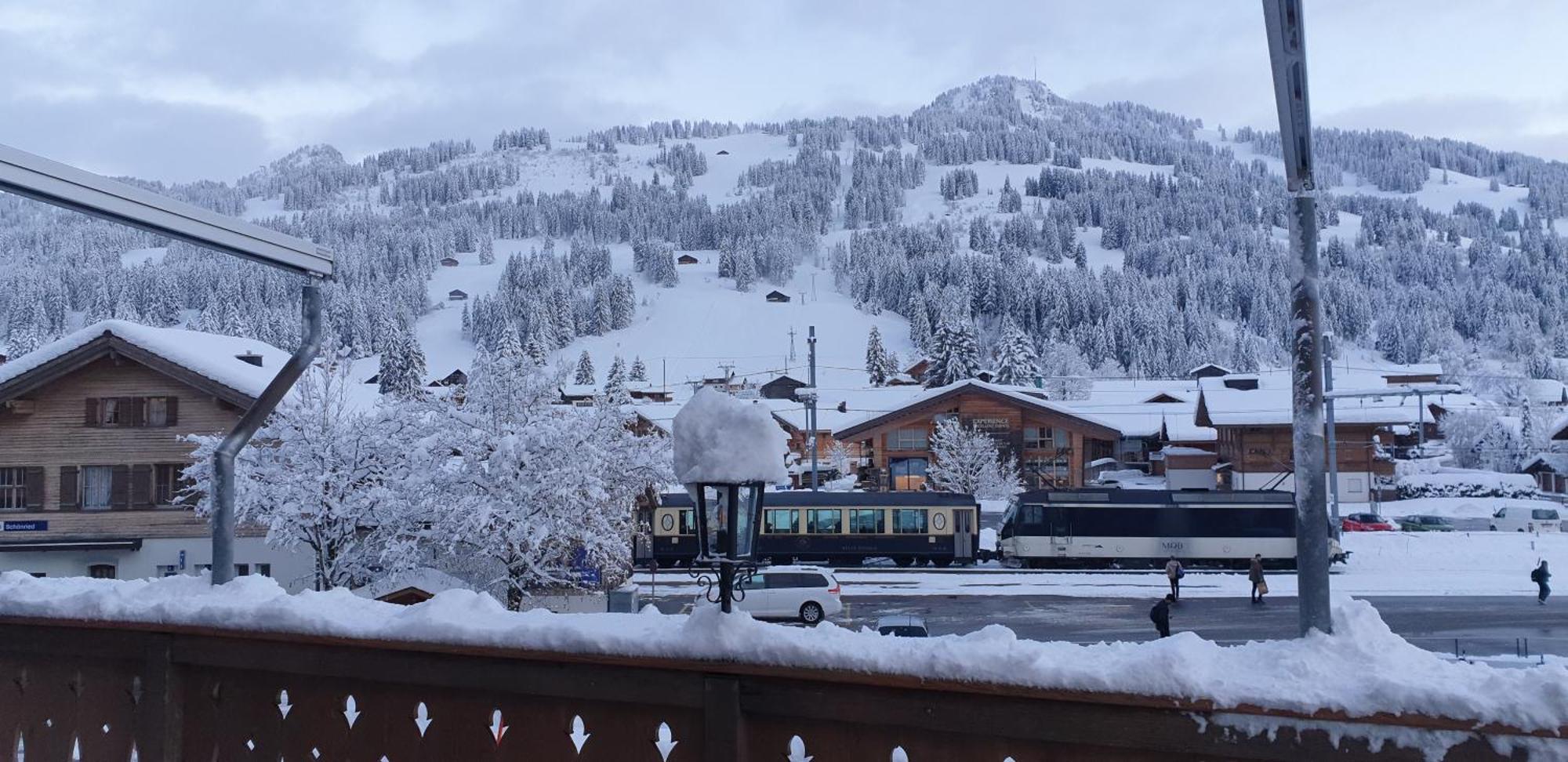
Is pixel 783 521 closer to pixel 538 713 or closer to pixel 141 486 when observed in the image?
pixel 141 486

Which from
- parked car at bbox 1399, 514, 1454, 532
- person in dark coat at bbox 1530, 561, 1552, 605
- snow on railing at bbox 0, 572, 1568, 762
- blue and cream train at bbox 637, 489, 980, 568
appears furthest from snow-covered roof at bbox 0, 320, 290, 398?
parked car at bbox 1399, 514, 1454, 532

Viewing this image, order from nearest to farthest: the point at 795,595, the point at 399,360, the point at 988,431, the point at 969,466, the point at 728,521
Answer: the point at 728,521 → the point at 795,595 → the point at 969,466 → the point at 988,431 → the point at 399,360

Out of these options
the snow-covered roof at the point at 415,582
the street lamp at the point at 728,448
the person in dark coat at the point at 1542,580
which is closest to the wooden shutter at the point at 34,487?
the snow-covered roof at the point at 415,582

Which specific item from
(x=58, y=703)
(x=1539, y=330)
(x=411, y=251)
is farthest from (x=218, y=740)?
(x=411, y=251)

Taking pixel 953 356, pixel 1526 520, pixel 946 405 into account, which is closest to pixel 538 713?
pixel 946 405

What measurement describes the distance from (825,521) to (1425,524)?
2697cm

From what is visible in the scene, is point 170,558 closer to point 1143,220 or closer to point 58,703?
point 58,703

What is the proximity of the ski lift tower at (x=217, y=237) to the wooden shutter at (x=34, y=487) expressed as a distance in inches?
1014

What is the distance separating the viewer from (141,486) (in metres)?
25.5

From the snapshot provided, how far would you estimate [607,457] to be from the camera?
22656 mm

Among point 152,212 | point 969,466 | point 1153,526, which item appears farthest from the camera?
point 969,466

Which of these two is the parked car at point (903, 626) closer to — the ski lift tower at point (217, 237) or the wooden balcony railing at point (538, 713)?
the ski lift tower at point (217, 237)

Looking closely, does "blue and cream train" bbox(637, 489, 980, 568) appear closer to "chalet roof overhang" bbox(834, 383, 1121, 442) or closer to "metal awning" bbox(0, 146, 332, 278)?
"chalet roof overhang" bbox(834, 383, 1121, 442)

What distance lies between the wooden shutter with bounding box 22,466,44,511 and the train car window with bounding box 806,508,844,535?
2152 centimetres
